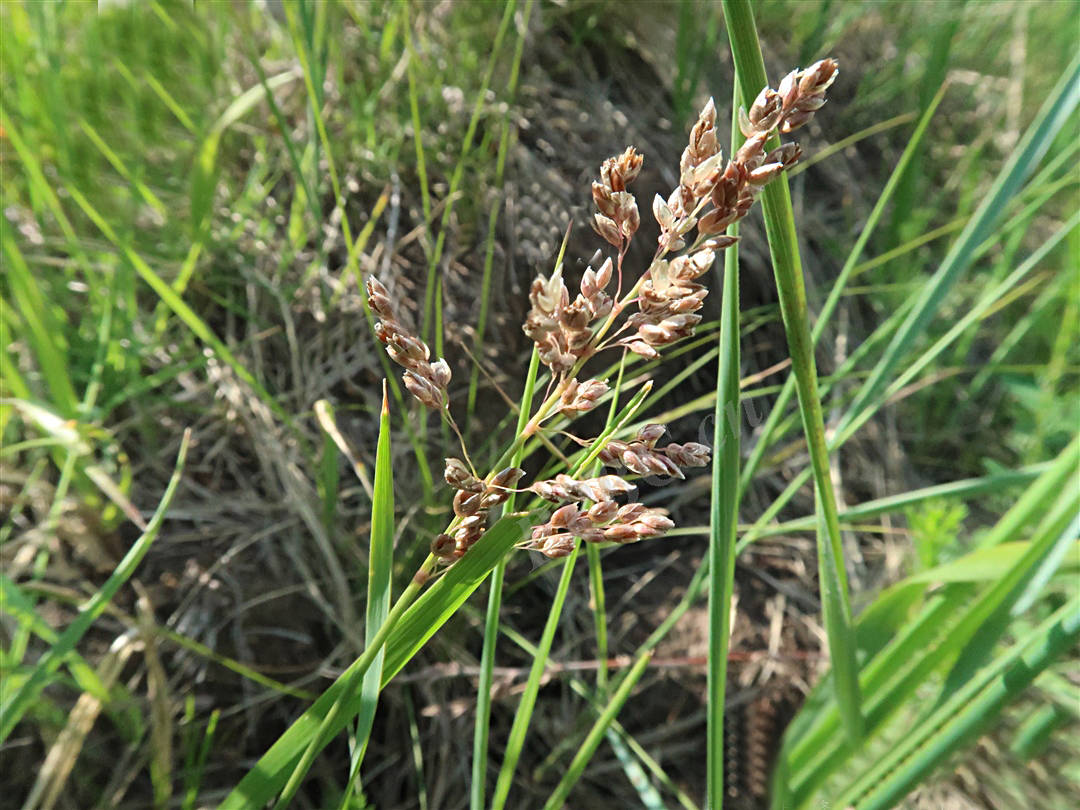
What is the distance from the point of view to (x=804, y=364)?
0.55 m

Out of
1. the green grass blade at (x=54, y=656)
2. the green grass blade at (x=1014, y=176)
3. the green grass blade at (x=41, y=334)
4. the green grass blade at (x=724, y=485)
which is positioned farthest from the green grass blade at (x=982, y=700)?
the green grass blade at (x=41, y=334)

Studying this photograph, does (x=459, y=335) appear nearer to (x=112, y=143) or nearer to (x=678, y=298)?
(x=112, y=143)

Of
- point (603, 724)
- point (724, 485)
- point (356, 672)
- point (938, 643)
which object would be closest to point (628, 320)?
point (724, 485)

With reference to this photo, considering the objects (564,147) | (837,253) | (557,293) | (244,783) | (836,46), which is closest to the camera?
(557,293)

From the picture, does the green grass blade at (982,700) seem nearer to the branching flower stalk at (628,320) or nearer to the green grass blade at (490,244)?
the branching flower stalk at (628,320)

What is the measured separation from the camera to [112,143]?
3.91 ft

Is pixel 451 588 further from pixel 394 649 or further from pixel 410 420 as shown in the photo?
pixel 410 420

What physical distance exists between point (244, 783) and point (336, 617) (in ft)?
1.81

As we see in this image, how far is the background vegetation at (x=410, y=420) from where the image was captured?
87 cm

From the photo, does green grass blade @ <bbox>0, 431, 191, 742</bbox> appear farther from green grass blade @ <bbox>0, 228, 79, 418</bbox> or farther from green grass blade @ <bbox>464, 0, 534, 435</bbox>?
green grass blade @ <bbox>464, 0, 534, 435</bbox>

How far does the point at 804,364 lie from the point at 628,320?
0.20 meters

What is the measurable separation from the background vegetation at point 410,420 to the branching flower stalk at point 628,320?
342 mm

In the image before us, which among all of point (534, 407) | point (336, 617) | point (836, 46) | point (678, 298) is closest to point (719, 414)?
point (678, 298)

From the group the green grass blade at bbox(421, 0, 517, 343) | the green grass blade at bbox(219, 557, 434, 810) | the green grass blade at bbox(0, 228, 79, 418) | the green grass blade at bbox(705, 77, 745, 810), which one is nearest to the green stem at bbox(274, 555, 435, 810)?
the green grass blade at bbox(219, 557, 434, 810)
